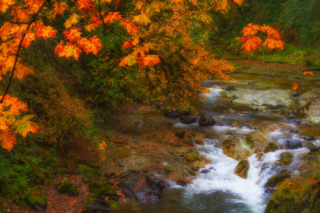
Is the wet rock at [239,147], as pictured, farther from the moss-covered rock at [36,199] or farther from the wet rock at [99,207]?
the moss-covered rock at [36,199]

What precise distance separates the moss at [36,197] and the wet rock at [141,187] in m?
2.28

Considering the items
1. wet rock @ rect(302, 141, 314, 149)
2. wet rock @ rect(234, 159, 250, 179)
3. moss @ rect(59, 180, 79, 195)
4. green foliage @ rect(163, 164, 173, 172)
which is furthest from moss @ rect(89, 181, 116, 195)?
wet rock @ rect(302, 141, 314, 149)

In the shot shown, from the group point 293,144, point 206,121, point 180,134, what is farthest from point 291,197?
point 206,121

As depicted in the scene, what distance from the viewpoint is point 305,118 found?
1338cm

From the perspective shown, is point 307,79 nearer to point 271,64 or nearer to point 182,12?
point 271,64

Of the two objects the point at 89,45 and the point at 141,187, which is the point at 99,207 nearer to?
the point at 141,187

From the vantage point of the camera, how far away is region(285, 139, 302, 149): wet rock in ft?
32.9

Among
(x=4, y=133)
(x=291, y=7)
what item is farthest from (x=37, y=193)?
(x=291, y=7)

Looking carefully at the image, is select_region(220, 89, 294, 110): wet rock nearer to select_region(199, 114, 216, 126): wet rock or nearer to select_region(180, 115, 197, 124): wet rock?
select_region(199, 114, 216, 126): wet rock

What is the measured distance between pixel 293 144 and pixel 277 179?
2.82 meters

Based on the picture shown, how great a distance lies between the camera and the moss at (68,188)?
255 inches

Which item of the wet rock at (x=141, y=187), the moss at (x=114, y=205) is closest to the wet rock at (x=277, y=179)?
the wet rock at (x=141, y=187)

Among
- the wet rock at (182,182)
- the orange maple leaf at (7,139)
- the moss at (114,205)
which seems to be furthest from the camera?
the wet rock at (182,182)

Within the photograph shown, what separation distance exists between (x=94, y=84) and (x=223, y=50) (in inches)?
1193
